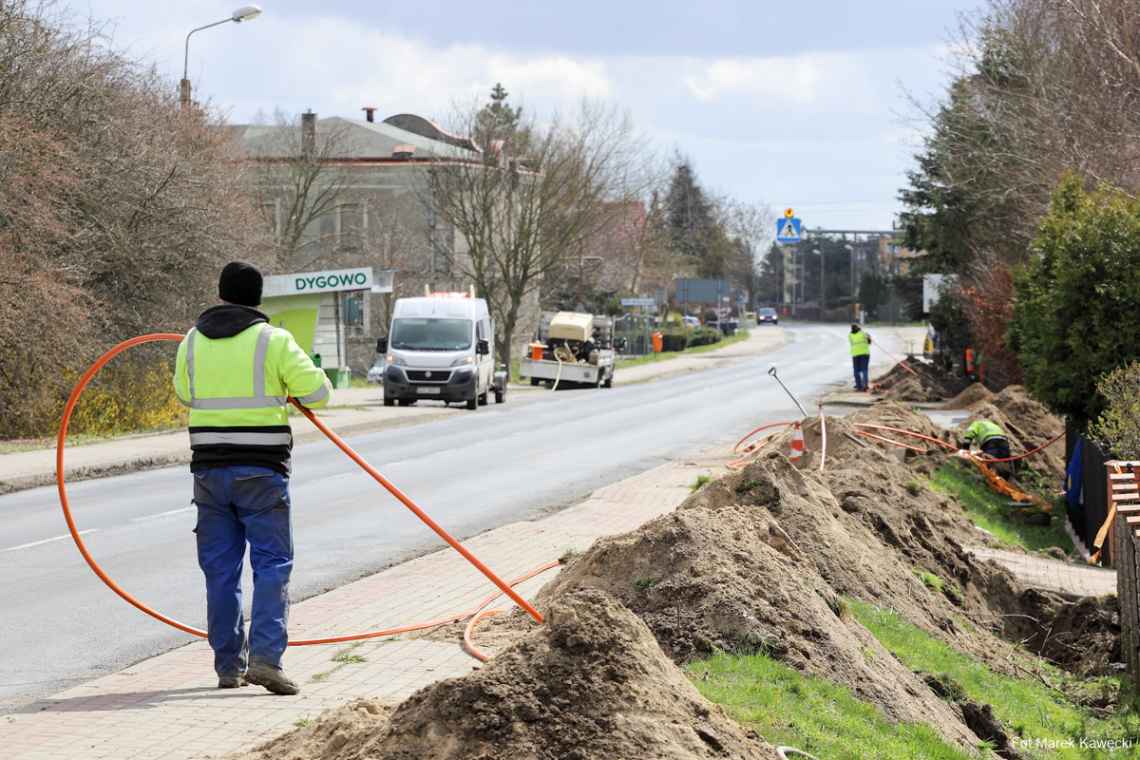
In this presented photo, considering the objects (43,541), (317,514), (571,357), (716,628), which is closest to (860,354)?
(571,357)

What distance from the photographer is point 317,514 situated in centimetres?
1581

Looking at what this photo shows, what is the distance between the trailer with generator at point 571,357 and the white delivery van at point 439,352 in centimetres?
1175

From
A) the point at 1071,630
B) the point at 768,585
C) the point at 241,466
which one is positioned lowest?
the point at 1071,630

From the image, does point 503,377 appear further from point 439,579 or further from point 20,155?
point 439,579

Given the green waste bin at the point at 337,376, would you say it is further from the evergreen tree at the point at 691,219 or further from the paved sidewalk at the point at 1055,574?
the evergreen tree at the point at 691,219

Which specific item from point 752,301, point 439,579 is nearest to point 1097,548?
point 439,579

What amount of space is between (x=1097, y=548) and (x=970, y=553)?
217 centimetres

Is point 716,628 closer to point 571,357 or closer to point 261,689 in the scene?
point 261,689

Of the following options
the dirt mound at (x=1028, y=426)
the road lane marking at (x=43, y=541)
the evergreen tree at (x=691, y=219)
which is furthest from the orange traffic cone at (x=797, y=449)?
the evergreen tree at (x=691, y=219)

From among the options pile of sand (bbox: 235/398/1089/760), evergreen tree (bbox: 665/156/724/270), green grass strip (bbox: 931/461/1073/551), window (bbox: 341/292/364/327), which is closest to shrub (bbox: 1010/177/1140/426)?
green grass strip (bbox: 931/461/1073/551)

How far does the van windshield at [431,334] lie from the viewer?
3762cm

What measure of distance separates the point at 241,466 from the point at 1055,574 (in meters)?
9.01

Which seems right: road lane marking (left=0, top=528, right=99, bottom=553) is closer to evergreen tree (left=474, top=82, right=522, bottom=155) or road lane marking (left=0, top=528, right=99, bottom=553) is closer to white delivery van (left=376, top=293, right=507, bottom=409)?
white delivery van (left=376, top=293, right=507, bottom=409)

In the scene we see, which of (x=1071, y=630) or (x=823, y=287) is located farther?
(x=823, y=287)
